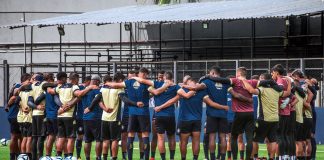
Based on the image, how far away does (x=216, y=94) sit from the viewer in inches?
1096

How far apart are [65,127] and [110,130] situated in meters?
1.16

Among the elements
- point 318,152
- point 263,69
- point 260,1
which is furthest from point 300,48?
point 318,152

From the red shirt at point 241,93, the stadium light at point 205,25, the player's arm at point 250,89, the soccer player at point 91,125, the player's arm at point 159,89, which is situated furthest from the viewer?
the stadium light at point 205,25

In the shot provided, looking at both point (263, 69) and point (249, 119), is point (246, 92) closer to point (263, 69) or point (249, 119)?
point (249, 119)

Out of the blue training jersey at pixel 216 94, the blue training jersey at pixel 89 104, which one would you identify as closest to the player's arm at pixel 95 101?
the blue training jersey at pixel 89 104

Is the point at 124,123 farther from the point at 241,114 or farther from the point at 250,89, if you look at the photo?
the point at 250,89

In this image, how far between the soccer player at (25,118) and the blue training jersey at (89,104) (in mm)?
1469

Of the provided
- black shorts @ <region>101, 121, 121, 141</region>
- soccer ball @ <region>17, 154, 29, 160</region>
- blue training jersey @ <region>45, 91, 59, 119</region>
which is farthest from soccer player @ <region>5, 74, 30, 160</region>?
black shorts @ <region>101, 121, 121, 141</region>

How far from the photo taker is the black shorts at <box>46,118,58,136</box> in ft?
95.0

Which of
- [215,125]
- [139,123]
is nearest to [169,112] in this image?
[139,123]

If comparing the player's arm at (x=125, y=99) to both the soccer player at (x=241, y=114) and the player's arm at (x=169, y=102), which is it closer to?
the player's arm at (x=169, y=102)

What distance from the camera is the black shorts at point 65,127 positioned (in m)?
28.7

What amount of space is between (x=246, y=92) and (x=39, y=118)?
219 inches

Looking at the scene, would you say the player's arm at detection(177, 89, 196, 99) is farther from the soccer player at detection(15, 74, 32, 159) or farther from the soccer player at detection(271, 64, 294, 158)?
the soccer player at detection(15, 74, 32, 159)
